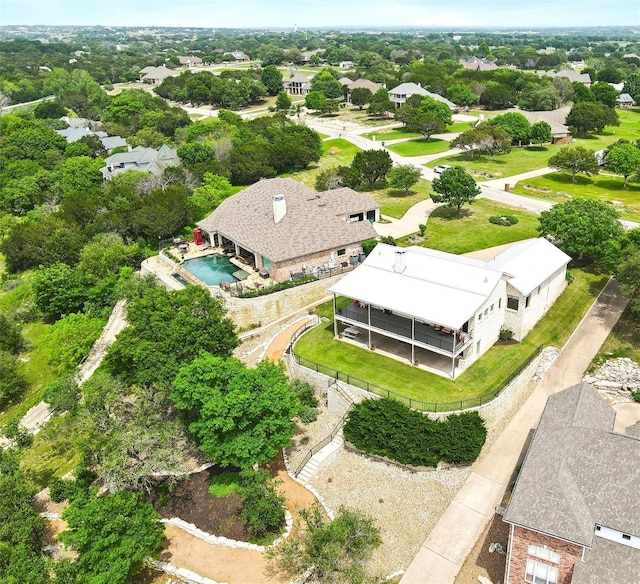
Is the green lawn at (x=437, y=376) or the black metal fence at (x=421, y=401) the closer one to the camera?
the black metal fence at (x=421, y=401)

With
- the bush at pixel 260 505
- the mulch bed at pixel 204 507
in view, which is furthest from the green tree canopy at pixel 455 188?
the bush at pixel 260 505

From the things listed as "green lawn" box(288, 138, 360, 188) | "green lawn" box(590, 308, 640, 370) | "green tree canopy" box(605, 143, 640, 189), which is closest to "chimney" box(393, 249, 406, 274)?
"green lawn" box(590, 308, 640, 370)

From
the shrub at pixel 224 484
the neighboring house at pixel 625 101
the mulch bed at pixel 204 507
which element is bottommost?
the mulch bed at pixel 204 507

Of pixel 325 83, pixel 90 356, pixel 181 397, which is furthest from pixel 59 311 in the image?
pixel 325 83

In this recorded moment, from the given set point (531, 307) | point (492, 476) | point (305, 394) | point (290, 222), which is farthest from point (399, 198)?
point (492, 476)

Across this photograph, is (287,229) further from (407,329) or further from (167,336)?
(167,336)

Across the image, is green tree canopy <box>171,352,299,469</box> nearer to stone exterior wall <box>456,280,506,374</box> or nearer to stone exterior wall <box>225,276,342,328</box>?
stone exterior wall <box>456,280,506,374</box>

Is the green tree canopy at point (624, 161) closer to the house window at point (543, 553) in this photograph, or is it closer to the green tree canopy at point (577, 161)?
the green tree canopy at point (577, 161)

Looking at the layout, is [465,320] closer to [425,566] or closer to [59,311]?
[425,566]

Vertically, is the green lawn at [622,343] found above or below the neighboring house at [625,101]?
below
